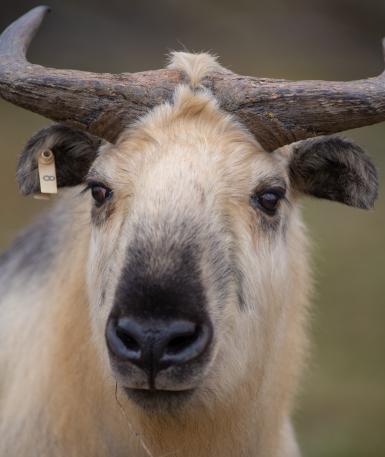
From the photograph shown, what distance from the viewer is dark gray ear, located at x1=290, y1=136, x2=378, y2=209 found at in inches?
224

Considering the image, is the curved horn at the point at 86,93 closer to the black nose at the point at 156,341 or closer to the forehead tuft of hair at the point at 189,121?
the forehead tuft of hair at the point at 189,121

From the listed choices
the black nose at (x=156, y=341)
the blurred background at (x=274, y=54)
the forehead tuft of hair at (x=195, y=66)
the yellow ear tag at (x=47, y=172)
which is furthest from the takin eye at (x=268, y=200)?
the blurred background at (x=274, y=54)

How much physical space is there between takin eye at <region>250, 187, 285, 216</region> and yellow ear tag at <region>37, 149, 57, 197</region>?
3.99 ft

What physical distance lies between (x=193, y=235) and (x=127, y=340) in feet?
2.05

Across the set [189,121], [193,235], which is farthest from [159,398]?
[189,121]

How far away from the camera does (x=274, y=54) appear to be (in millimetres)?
17641

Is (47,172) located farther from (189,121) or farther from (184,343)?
(184,343)

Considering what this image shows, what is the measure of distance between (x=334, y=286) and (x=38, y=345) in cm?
851

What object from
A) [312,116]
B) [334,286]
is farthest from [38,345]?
[334,286]

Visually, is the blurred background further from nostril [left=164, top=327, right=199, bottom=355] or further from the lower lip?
nostril [left=164, top=327, right=199, bottom=355]

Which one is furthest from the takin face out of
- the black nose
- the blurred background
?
the blurred background

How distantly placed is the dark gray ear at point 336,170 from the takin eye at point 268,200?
1.35 ft

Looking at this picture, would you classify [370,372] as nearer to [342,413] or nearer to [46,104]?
[342,413]

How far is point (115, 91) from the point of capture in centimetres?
534
